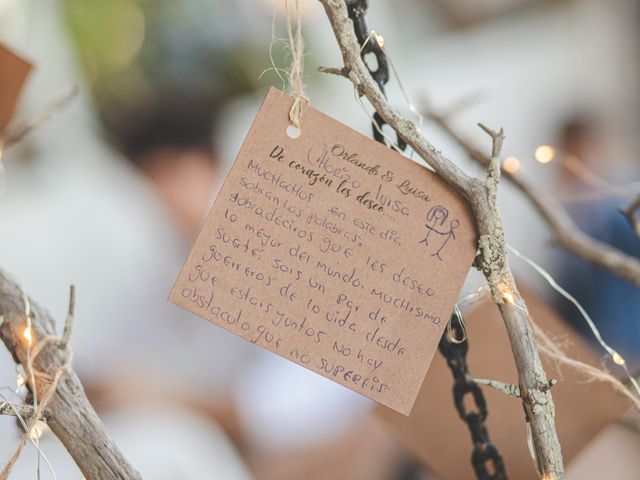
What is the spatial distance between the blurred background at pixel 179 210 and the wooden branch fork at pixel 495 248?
32.9 inches

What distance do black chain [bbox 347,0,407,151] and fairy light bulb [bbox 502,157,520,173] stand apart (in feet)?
0.83

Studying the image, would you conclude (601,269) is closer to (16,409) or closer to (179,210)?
(179,210)

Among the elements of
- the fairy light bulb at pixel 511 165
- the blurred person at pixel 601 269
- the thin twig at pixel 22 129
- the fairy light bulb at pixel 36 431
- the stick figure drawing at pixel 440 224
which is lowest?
the fairy light bulb at pixel 36 431

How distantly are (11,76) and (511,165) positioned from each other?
0.47m

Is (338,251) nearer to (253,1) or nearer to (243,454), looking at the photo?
(243,454)

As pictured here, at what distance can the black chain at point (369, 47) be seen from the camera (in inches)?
18.3

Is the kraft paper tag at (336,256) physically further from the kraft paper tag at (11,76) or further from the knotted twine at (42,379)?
the kraft paper tag at (11,76)

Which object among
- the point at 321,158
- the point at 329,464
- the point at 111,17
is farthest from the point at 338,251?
the point at 111,17

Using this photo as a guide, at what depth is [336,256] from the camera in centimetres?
46

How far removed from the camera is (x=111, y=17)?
161 cm

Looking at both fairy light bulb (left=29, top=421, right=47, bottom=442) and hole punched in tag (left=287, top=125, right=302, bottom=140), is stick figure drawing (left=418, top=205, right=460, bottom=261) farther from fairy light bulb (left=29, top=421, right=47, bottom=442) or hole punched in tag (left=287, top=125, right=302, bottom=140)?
fairy light bulb (left=29, top=421, right=47, bottom=442)

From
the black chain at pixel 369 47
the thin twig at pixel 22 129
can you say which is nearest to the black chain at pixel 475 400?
the black chain at pixel 369 47

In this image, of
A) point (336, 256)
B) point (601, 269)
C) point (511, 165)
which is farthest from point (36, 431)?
point (601, 269)

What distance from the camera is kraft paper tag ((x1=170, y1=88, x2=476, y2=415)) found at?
457 millimetres
